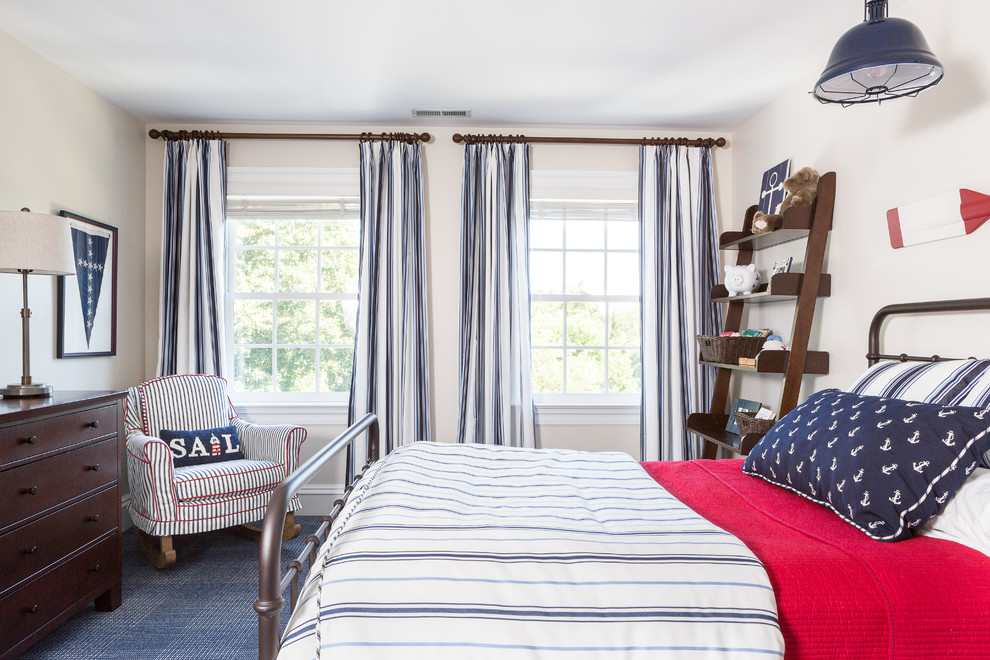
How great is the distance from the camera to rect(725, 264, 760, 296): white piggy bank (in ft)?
11.1

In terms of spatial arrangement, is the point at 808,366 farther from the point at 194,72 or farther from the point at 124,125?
the point at 124,125

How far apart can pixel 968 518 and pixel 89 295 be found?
387cm

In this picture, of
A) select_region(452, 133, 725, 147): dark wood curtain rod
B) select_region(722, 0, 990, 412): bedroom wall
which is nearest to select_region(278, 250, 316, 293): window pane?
select_region(452, 133, 725, 147): dark wood curtain rod

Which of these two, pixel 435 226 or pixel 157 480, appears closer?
pixel 157 480

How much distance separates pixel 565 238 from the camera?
162 inches

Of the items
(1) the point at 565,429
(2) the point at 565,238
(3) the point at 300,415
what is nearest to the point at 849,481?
(1) the point at 565,429

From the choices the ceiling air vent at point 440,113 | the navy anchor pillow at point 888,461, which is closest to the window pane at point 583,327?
the ceiling air vent at point 440,113

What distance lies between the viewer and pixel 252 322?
4.10 metres

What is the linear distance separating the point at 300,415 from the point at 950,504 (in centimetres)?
342

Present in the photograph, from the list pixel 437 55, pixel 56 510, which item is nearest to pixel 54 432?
pixel 56 510

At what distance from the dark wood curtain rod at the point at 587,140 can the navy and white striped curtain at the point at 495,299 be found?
0.14 ft

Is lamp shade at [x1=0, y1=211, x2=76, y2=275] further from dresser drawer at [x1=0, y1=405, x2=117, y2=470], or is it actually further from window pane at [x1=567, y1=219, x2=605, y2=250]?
window pane at [x1=567, y1=219, x2=605, y2=250]

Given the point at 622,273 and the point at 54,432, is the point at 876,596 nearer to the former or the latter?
the point at 54,432

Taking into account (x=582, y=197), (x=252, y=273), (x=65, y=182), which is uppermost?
(x=582, y=197)
